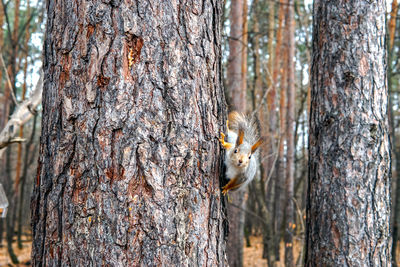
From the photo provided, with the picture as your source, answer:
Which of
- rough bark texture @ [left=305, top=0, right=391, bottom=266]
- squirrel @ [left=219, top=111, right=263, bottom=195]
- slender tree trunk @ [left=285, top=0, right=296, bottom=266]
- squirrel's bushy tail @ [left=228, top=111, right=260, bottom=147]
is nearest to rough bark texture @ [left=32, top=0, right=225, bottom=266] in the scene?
squirrel @ [left=219, top=111, right=263, bottom=195]

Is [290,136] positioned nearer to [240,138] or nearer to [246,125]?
[246,125]

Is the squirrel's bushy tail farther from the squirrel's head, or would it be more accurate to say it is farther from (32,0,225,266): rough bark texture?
(32,0,225,266): rough bark texture

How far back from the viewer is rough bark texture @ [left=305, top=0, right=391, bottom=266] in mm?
3646

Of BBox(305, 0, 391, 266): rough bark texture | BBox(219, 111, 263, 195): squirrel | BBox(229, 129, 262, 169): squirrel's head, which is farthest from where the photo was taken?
BBox(305, 0, 391, 266): rough bark texture

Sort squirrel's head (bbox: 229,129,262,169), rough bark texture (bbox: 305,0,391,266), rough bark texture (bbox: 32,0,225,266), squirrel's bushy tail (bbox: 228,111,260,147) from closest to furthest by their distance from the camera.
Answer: rough bark texture (bbox: 32,0,225,266)
squirrel's head (bbox: 229,129,262,169)
squirrel's bushy tail (bbox: 228,111,260,147)
rough bark texture (bbox: 305,0,391,266)

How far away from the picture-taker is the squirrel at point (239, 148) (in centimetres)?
196

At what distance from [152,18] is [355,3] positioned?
2987mm

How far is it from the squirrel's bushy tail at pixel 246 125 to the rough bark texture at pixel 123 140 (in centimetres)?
76

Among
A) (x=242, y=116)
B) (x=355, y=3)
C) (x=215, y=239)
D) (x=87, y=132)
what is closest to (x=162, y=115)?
(x=87, y=132)

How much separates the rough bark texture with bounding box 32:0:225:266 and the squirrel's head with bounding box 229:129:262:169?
1.63 ft

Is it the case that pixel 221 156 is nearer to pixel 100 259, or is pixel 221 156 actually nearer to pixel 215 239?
pixel 215 239

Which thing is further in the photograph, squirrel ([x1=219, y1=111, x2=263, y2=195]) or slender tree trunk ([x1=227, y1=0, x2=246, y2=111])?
slender tree trunk ([x1=227, y1=0, x2=246, y2=111])

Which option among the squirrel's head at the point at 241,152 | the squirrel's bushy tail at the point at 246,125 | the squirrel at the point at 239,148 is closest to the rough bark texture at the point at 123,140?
the squirrel at the point at 239,148

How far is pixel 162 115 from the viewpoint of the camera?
1514mm
